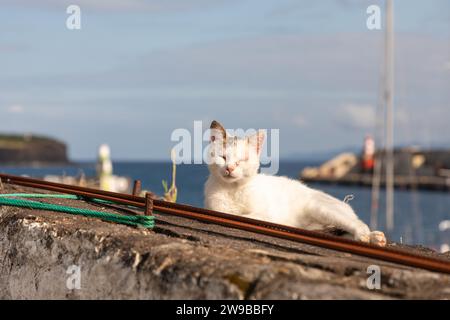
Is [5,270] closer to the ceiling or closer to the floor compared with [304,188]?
closer to the floor

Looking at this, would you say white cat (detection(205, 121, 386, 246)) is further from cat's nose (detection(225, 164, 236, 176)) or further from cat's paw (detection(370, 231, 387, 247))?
cat's paw (detection(370, 231, 387, 247))

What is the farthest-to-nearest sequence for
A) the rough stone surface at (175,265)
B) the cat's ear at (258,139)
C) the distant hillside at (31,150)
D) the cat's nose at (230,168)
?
the distant hillside at (31,150) < the cat's ear at (258,139) < the cat's nose at (230,168) < the rough stone surface at (175,265)

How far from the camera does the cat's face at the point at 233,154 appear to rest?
16.5 ft

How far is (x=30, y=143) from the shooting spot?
144125 millimetres

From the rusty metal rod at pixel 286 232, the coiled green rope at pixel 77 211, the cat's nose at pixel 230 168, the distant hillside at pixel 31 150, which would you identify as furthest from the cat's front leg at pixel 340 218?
the distant hillside at pixel 31 150

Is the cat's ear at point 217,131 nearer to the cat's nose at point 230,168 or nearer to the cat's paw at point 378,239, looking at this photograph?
the cat's nose at point 230,168

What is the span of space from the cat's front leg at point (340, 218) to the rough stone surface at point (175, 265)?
74cm

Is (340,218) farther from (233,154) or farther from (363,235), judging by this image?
(233,154)

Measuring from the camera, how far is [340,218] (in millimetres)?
4812

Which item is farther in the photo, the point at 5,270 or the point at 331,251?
the point at 5,270

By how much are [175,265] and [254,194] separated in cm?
180

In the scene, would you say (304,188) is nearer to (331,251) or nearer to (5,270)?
(331,251)
